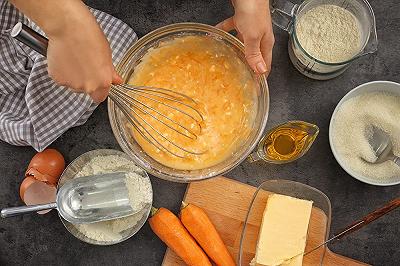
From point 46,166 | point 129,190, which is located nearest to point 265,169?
point 129,190

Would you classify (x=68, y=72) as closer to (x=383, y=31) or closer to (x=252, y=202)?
(x=252, y=202)

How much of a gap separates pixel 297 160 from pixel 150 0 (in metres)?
0.52

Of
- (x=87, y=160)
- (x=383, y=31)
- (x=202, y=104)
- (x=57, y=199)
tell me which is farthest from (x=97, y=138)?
(x=383, y=31)

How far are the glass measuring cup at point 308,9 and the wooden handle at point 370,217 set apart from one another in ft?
1.04

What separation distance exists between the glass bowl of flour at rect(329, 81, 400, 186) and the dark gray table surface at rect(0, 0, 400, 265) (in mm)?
60

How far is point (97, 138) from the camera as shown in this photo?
5.05 feet

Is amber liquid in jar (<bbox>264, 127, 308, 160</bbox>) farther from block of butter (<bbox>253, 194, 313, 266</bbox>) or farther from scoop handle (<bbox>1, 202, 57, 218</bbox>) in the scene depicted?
scoop handle (<bbox>1, 202, 57, 218</bbox>)

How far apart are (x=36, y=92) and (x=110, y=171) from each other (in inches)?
9.8

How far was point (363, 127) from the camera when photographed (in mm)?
1467

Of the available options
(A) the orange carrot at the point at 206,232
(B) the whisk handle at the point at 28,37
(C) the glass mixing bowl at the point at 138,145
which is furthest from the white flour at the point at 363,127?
(B) the whisk handle at the point at 28,37

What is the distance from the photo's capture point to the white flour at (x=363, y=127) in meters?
1.46

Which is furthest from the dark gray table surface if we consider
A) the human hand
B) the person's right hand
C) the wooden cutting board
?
the person's right hand

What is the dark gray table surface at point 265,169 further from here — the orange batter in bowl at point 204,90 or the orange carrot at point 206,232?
the orange batter in bowl at point 204,90

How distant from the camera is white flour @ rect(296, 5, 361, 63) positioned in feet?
4.68
